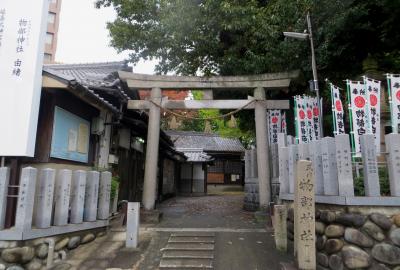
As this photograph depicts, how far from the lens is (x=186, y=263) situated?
700 centimetres

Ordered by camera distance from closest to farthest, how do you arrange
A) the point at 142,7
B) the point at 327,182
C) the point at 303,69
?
the point at 327,182, the point at 303,69, the point at 142,7

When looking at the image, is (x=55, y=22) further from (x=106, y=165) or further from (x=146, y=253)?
(x=146, y=253)

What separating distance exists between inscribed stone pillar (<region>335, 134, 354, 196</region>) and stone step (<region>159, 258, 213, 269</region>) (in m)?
3.20

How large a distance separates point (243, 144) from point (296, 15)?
77.1 ft

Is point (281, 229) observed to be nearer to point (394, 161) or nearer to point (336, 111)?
point (394, 161)

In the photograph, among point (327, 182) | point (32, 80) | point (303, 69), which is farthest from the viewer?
point (303, 69)

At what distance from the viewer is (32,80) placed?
6879 millimetres

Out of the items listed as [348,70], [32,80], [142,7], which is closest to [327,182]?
[32,80]

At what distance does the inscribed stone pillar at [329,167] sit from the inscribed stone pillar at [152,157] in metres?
6.19

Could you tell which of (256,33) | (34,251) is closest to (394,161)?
(34,251)

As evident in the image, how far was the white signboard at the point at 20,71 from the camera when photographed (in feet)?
22.0

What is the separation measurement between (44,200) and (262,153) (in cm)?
711

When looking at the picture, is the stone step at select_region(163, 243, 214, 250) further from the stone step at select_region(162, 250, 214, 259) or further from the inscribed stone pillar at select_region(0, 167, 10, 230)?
the inscribed stone pillar at select_region(0, 167, 10, 230)

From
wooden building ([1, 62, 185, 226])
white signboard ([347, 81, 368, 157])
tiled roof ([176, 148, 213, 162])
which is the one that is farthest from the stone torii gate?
tiled roof ([176, 148, 213, 162])
